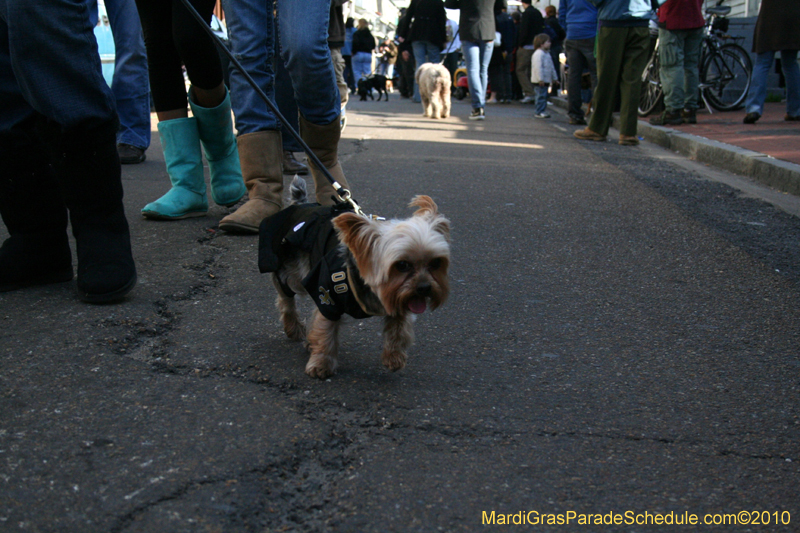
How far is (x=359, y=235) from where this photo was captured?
226 centimetres

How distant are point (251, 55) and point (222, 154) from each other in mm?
708

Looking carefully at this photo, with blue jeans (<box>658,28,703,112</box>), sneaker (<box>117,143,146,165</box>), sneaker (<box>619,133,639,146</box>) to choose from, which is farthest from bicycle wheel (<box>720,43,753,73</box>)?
sneaker (<box>117,143,146,165</box>)

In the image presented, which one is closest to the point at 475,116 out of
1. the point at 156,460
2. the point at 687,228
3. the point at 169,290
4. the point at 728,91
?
the point at 728,91

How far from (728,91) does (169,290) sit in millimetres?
11478

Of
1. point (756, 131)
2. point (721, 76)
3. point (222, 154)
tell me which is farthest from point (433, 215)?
point (721, 76)

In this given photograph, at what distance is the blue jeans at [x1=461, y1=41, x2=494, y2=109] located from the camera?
1221 centimetres

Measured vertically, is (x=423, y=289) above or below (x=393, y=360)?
above

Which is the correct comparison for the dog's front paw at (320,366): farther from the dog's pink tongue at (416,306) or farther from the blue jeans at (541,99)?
the blue jeans at (541,99)

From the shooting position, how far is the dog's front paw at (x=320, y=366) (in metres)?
2.41

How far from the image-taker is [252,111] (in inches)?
158

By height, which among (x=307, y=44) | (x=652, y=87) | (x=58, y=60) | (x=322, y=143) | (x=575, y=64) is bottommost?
(x=322, y=143)

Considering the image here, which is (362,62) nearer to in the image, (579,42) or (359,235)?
(579,42)

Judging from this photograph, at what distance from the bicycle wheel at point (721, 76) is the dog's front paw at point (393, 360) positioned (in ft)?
32.4

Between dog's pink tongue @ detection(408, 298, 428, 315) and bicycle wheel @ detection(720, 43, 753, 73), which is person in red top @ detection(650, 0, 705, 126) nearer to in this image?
bicycle wheel @ detection(720, 43, 753, 73)
